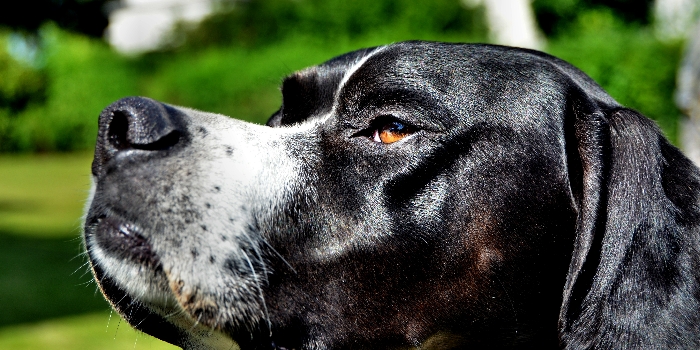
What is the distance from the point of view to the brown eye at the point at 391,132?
265 cm

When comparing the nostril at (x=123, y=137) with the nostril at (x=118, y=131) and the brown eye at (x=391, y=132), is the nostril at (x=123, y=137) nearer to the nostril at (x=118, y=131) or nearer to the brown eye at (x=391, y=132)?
the nostril at (x=118, y=131)

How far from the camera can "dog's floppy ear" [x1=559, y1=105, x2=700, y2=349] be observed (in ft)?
8.12

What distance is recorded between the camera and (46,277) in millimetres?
8820

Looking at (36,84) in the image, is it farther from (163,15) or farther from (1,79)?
(163,15)

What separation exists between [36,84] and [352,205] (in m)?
24.0

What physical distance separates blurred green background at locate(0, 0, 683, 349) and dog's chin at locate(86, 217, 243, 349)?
4.19 metres

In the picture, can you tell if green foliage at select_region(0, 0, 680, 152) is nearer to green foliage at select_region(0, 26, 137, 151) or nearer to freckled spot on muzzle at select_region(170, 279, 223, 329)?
green foliage at select_region(0, 26, 137, 151)

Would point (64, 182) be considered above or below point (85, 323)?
below

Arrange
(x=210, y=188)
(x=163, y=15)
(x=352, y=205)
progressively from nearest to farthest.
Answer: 1. (x=210, y=188)
2. (x=352, y=205)
3. (x=163, y=15)

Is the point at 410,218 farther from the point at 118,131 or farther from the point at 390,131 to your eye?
the point at 118,131

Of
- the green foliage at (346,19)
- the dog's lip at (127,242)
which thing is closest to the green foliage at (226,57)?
the green foliage at (346,19)

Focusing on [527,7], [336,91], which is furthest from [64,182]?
[336,91]

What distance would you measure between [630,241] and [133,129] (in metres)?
1.67

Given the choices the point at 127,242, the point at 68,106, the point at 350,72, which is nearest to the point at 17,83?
the point at 68,106
